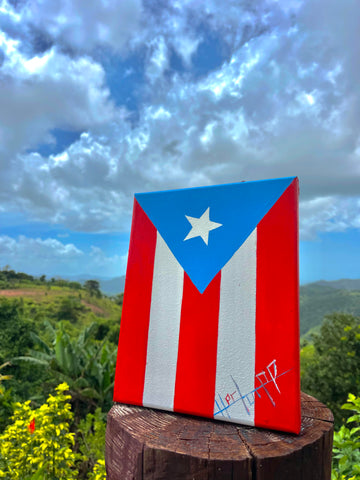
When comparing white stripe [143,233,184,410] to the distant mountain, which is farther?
the distant mountain

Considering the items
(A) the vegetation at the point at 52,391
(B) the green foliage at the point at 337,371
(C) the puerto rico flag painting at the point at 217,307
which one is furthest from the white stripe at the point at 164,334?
(B) the green foliage at the point at 337,371

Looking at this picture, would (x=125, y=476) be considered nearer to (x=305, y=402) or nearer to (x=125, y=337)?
(x=125, y=337)

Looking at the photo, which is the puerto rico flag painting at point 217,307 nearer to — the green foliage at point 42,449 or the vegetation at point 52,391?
the green foliage at point 42,449

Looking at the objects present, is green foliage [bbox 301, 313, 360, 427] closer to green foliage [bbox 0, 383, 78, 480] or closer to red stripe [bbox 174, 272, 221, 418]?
green foliage [bbox 0, 383, 78, 480]

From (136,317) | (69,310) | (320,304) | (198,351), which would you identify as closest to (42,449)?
(136,317)

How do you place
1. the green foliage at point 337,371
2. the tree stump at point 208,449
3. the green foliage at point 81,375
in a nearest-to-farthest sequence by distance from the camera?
the tree stump at point 208,449
the green foliage at point 81,375
the green foliage at point 337,371

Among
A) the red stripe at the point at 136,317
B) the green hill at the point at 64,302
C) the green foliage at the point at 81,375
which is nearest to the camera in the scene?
the red stripe at the point at 136,317

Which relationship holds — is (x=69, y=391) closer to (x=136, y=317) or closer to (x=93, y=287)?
(x=136, y=317)

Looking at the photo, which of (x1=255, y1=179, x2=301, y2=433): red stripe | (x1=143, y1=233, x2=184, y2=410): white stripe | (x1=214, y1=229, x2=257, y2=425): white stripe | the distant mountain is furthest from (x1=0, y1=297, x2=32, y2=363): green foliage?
the distant mountain
